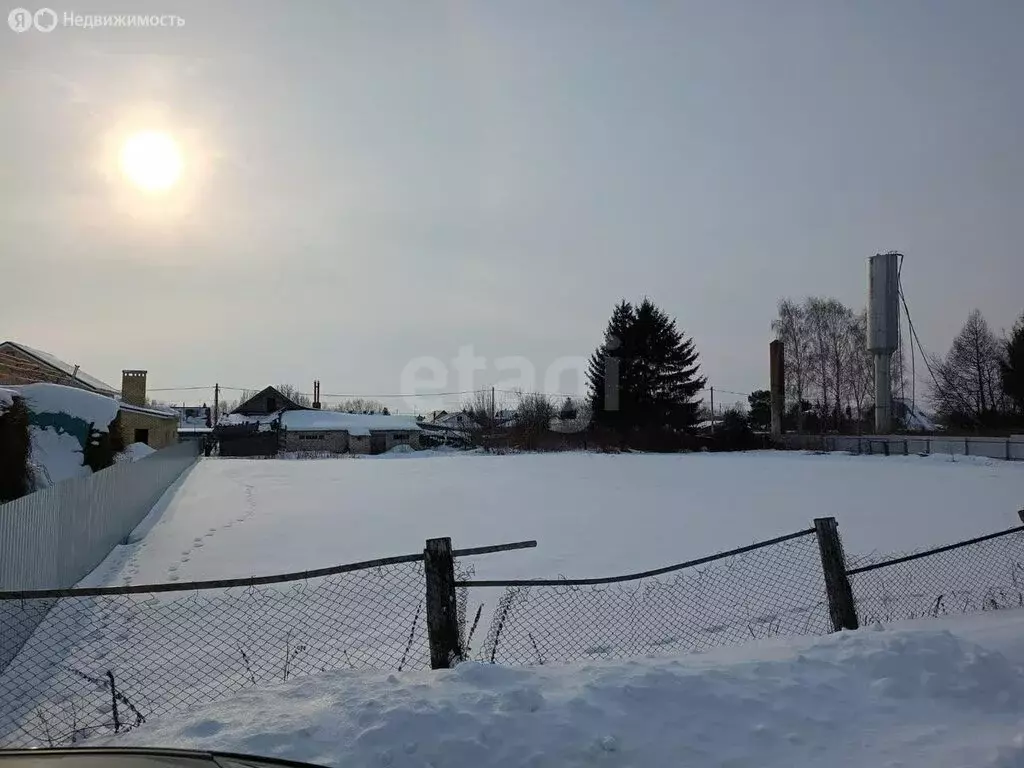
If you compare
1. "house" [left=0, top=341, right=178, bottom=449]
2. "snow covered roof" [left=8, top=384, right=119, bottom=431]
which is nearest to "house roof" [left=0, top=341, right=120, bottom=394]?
"house" [left=0, top=341, right=178, bottom=449]

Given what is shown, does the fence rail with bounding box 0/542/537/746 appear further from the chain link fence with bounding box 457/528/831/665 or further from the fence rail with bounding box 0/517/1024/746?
the chain link fence with bounding box 457/528/831/665

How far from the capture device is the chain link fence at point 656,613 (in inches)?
239

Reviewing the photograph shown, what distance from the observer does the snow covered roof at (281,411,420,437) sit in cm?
5884

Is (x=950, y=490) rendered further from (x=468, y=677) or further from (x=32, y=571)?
(x=32, y=571)

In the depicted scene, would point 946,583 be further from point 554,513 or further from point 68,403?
point 68,403

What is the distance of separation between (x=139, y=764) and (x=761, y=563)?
8919 mm

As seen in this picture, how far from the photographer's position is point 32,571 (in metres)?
6.91

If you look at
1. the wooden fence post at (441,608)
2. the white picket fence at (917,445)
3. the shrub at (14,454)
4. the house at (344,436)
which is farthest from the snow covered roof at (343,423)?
the wooden fence post at (441,608)

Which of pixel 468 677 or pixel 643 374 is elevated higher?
pixel 643 374

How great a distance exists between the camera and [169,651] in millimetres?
6219

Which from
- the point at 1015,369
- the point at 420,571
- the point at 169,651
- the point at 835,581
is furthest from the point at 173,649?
the point at 1015,369

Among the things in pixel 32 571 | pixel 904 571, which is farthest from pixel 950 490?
pixel 32 571

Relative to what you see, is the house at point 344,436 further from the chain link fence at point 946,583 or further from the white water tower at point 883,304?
the chain link fence at point 946,583

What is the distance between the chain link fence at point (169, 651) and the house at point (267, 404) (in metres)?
60.7
